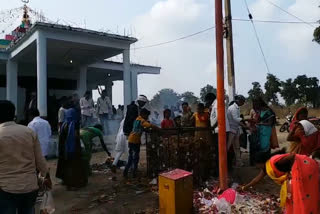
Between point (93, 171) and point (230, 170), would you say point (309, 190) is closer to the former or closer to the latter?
point (230, 170)

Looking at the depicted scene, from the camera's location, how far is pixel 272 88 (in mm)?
29891

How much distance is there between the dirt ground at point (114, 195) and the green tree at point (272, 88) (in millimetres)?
25104

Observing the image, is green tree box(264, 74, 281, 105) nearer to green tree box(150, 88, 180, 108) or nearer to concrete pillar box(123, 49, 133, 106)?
green tree box(150, 88, 180, 108)

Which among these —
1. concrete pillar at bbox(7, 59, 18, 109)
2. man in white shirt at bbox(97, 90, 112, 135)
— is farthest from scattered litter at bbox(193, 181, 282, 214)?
concrete pillar at bbox(7, 59, 18, 109)

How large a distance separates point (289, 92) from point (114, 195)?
27.1 metres

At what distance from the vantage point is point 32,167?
9.50 ft

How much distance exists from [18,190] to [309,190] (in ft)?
8.14

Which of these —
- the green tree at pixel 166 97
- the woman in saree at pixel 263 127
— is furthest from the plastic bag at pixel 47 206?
the green tree at pixel 166 97

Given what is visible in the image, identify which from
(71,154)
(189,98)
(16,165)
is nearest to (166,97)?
(189,98)

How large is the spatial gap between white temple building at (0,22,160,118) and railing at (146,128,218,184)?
5.30m

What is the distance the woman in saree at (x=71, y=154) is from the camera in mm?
5750

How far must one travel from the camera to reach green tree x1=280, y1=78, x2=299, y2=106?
94.3ft

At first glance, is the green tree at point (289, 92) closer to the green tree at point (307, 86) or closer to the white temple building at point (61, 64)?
the green tree at point (307, 86)

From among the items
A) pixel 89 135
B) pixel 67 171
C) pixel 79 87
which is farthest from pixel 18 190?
pixel 79 87
